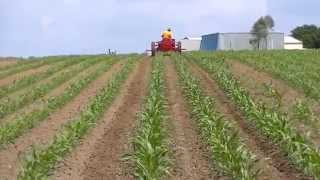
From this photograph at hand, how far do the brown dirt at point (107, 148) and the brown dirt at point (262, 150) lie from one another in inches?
72.0

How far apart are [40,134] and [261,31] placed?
2661 inches

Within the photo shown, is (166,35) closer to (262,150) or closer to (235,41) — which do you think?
(262,150)

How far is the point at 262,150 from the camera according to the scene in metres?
11.1

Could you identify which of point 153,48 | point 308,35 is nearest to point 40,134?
point 153,48

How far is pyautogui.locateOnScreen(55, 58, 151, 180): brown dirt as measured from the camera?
9914 mm

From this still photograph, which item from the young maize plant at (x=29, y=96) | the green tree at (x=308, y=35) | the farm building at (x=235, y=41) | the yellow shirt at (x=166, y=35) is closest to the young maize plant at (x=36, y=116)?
the young maize plant at (x=29, y=96)

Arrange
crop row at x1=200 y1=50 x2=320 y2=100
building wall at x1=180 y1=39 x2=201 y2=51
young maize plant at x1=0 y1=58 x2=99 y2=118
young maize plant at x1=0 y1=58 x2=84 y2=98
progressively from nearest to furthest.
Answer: young maize plant at x1=0 y1=58 x2=99 y2=118 < crop row at x1=200 y1=50 x2=320 y2=100 < young maize plant at x1=0 y1=58 x2=84 y2=98 < building wall at x1=180 y1=39 x2=201 y2=51

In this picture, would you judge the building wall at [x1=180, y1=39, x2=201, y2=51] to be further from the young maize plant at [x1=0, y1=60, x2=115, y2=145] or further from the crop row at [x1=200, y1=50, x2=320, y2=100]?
the young maize plant at [x1=0, y1=60, x2=115, y2=145]

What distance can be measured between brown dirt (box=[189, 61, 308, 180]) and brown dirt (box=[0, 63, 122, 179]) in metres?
3.33

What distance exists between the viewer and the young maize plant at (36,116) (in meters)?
13.4

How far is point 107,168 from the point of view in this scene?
1014 centimetres

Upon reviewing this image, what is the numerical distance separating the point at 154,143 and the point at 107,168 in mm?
804

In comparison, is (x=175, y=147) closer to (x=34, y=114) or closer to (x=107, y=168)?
(x=107, y=168)

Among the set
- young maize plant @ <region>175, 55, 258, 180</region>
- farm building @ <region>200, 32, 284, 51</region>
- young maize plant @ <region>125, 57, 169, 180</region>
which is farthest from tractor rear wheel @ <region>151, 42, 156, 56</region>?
farm building @ <region>200, 32, 284, 51</region>
